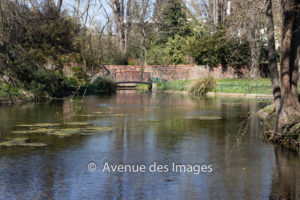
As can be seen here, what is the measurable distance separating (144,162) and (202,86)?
3023cm

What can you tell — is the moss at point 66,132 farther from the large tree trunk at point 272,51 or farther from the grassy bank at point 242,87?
the grassy bank at point 242,87

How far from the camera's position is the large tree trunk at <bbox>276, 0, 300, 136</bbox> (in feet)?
49.6

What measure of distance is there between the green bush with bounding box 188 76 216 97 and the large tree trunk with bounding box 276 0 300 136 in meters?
26.7

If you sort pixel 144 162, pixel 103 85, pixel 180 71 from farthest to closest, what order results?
pixel 180 71 → pixel 103 85 → pixel 144 162

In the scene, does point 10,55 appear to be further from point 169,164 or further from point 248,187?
point 248,187

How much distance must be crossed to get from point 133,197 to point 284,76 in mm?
7964

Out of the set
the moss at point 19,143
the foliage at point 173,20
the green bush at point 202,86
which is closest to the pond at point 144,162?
the moss at point 19,143

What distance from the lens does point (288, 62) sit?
15.5 metres

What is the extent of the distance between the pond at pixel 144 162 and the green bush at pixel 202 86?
792 inches

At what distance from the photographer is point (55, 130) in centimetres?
1922

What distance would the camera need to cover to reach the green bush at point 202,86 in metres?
42.7

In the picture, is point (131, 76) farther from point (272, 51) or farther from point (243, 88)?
point (272, 51)

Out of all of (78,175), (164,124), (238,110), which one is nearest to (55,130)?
(164,124)

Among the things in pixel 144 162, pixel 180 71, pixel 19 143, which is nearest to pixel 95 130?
pixel 19 143
